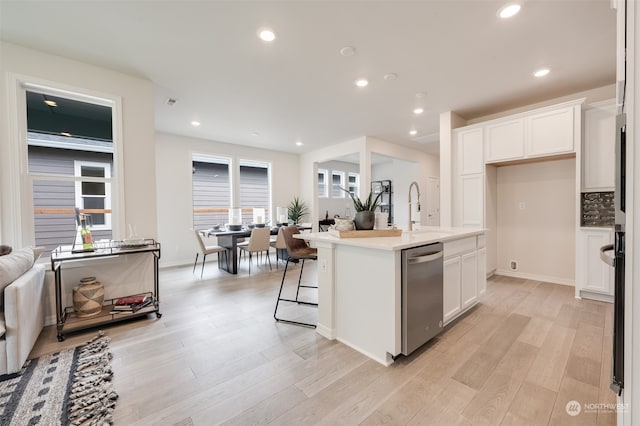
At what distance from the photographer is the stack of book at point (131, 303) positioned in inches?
104

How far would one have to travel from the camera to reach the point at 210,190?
5.96 meters

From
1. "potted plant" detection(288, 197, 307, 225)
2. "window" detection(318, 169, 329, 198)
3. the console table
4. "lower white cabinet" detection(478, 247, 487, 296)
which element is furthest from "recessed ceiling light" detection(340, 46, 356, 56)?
"window" detection(318, 169, 329, 198)

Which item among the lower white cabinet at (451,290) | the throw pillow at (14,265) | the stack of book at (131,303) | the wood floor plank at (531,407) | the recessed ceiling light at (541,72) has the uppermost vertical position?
the recessed ceiling light at (541,72)

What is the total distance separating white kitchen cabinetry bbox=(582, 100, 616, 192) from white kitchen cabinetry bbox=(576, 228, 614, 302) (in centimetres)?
57

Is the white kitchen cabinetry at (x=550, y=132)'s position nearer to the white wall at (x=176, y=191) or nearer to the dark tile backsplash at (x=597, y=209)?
the dark tile backsplash at (x=597, y=209)

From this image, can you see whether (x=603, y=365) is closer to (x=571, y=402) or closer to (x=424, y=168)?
(x=571, y=402)

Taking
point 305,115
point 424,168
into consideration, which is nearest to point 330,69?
point 305,115

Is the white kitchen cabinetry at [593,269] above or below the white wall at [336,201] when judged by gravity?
below

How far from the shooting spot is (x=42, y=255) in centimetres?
266

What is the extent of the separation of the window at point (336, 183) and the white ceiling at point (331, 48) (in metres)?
4.22

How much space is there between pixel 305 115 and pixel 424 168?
176 inches

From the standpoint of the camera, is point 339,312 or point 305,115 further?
point 305,115

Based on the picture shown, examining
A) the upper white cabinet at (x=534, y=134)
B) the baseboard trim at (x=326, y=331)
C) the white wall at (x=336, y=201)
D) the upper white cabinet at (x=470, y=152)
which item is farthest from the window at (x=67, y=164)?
the white wall at (x=336, y=201)

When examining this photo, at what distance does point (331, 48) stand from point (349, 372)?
2852mm
